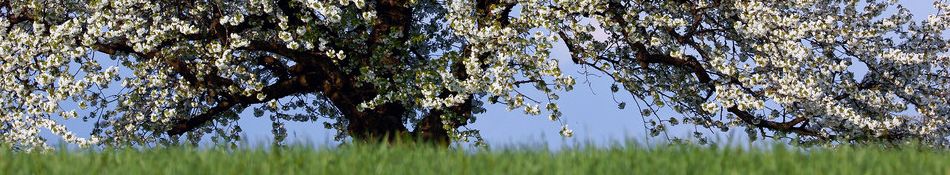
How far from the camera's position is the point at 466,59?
14492 millimetres

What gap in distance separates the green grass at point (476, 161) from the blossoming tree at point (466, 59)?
19.5ft

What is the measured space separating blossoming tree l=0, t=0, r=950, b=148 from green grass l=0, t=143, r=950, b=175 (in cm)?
595

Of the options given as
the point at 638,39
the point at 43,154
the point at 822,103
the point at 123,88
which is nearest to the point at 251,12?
the point at 123,88

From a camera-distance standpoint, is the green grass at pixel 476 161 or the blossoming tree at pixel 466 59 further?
the blossoming tree at pixel 466 59

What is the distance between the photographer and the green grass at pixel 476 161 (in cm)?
741

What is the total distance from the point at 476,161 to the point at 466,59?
6.73 m

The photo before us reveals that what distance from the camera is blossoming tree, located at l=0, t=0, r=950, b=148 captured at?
49.2ft

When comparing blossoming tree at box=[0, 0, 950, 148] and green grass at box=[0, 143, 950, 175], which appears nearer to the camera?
green grass at box=[0, 143, 950, 175]

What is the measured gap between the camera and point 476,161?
7.82 meters

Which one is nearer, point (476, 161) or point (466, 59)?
point (476, 161)

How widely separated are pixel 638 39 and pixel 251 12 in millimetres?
5550

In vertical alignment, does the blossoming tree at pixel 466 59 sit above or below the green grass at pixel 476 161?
above

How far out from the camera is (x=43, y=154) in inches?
374

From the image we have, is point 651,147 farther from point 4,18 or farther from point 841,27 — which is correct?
point 4,18
